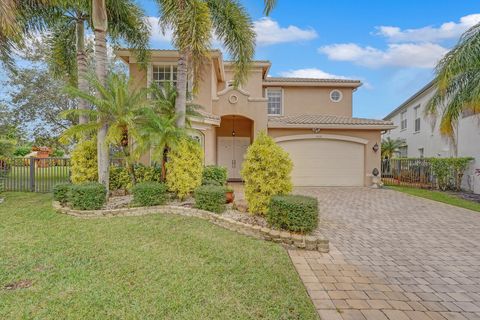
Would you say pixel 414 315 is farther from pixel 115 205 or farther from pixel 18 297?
pixel 115 205

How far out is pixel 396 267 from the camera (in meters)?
4.92

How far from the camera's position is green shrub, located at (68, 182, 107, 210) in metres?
8.07

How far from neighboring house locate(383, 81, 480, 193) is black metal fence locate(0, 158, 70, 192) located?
19.8m

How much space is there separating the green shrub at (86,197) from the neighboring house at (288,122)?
17.5ft

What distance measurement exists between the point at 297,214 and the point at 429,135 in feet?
69.7

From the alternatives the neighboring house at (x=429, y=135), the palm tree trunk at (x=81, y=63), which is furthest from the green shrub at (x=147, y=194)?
the neighboring house at (x=429, y=135)

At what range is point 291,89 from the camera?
2008 cm

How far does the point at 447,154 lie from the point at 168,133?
20353 mm

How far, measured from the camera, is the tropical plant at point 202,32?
8.16m

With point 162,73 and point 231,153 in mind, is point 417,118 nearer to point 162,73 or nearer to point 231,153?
point 231,153

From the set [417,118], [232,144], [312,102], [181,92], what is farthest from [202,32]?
[417,118]

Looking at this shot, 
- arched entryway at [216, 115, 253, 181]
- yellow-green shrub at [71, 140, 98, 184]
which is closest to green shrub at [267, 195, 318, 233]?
yellow-green shrub at [71, 140, 98, 184]

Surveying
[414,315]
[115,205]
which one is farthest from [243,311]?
[115,205]

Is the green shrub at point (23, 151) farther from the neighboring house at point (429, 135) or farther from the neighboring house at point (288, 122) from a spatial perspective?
the neighboring house at point (429, 135)
